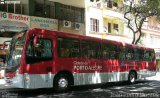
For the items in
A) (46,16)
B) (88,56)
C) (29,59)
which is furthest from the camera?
(46,16)

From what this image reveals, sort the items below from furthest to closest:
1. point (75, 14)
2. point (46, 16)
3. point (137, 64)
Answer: point (75, 14) < point (46, 16) < point (137, 64)

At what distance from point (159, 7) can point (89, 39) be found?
11.8m

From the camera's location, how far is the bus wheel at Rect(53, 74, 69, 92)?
1666 centimetres

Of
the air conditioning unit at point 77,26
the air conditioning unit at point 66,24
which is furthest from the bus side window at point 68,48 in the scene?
the air conditioning unit at point 77,26

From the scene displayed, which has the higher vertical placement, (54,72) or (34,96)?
(54,72)

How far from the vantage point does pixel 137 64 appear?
24375 mm

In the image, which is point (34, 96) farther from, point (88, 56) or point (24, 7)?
point (24, 7)

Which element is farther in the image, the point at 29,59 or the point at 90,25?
the point at 90,25

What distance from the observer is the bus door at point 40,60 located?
1541 cm

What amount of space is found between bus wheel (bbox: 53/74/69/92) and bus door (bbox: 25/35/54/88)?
48 cm

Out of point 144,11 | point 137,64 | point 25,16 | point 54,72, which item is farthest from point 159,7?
point 54,72

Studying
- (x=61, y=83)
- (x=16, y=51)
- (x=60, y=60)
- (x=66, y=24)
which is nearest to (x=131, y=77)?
(x=61, y=83)

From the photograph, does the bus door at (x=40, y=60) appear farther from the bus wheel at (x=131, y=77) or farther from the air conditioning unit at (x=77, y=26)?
the air conditioning unit at (x=77, y=26)

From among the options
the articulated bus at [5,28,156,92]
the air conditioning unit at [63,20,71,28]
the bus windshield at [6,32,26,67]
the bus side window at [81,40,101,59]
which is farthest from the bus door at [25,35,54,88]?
the air conditioning unit at [63,20,71,28]
